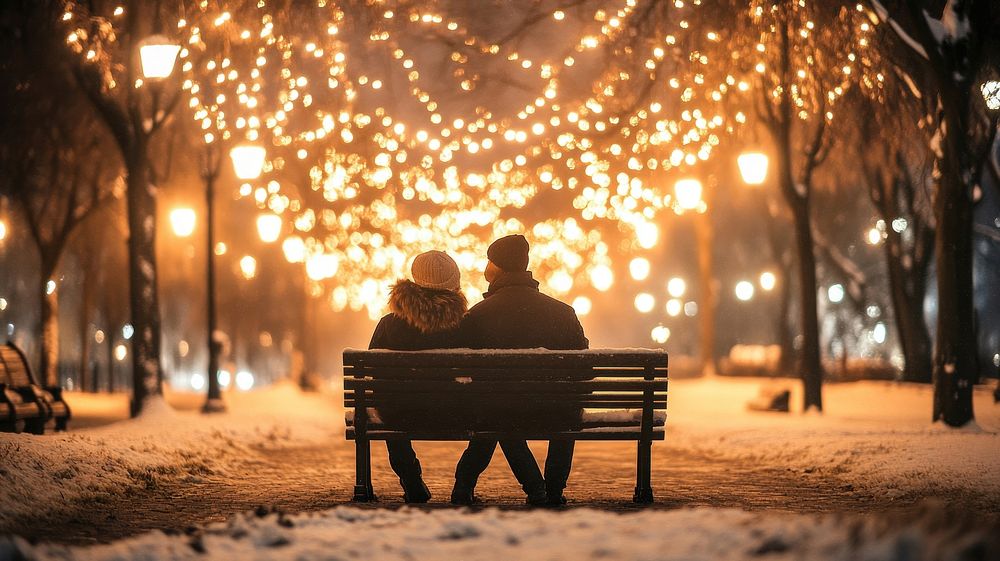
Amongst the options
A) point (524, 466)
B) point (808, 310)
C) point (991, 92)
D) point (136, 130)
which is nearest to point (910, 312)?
point (808, 310)

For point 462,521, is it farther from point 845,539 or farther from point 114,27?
point 114,27

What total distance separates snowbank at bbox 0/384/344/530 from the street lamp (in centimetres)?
449

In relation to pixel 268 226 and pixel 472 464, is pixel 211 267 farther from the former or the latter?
pixel 472 464

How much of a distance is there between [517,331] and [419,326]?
743mm

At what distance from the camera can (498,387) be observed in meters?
9.41

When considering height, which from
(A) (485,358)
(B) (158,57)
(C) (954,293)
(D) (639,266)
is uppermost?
(B) (158,57)

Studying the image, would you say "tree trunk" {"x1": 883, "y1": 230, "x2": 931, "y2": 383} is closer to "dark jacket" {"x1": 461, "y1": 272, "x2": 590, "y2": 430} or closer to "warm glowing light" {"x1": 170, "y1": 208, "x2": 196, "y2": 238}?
"warm glowing light" {"x1": 170, "y1": 208, "x2": 196, "y2": 238}

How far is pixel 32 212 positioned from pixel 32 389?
46.0ft

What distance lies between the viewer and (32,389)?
16125 millimetres

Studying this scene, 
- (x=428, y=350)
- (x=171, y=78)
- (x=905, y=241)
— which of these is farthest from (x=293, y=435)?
(x=905, y=241)

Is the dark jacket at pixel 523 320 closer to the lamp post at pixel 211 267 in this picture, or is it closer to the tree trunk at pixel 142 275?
the tree trunk at pixel 142 275

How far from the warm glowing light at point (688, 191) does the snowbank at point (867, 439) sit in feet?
12.0

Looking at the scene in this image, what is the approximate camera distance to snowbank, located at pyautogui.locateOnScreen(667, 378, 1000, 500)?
11.2 meters

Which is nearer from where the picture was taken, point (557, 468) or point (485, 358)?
point (485, 358)
